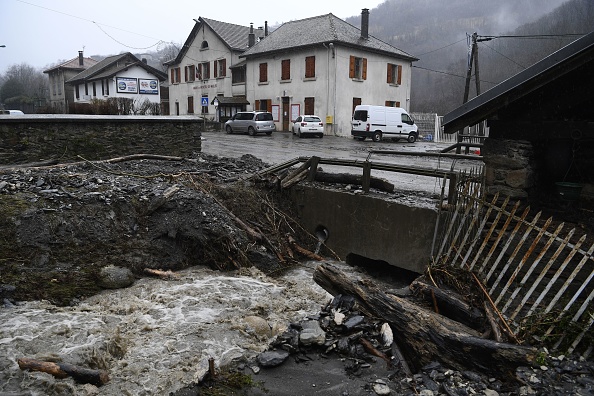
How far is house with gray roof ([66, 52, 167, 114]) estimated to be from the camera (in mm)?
48250

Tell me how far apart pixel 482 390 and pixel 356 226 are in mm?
6050

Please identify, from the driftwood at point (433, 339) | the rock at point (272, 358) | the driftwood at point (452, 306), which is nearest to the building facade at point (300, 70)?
the driftwood at point (452, 306)

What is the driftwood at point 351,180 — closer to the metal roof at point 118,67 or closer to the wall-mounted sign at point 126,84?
the wall-mounted sign at point 126,84

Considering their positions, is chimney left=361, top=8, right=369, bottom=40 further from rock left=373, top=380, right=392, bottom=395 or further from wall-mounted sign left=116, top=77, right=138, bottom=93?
rock left=373, top=380, right=392, bottom=395

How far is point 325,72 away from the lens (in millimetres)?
33562

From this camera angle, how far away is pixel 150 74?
165 feet

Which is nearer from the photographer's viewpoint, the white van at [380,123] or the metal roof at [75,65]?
the white van at [380,123]

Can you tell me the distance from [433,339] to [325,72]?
3038 cm

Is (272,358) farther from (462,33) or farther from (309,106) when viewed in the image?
(462,33)

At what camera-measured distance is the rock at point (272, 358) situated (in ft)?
17.5

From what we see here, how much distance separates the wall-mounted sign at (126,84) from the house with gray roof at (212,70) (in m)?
3.91

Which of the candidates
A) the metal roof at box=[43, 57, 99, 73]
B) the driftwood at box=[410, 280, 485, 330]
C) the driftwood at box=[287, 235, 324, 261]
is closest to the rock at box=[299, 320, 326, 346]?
the driftwood at box=[410, 280, 485, 330]

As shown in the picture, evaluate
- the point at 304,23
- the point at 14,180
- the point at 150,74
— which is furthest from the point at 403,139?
the point at 150,74

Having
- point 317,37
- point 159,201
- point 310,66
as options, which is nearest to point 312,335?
point 159,201
